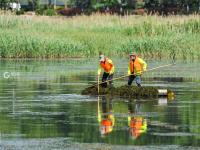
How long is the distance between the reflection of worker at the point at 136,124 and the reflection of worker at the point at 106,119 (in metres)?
0.48

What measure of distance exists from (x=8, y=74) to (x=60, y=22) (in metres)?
17.3

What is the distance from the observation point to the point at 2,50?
157ft

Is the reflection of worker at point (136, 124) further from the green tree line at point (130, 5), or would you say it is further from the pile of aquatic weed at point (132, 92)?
the green tree line at point (130, 5)

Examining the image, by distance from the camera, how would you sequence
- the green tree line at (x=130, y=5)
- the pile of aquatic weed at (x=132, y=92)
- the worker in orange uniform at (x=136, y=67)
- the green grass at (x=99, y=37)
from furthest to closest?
the green tree line at (x=130, y=5), the green grass at (x=99, y=37), the worker in orange uniform at (x=136, y=67), the pile of aquatic weed at (x=132, y=92)

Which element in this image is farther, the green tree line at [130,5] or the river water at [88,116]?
the green tree line at [130,5]

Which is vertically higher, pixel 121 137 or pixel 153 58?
pixel 121 137

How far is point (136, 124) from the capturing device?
21.8m

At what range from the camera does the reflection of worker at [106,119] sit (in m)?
20.9

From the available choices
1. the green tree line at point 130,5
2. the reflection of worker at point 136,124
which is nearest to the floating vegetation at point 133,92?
the reflection of worker at point 136,124

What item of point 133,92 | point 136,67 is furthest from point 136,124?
point 136,67

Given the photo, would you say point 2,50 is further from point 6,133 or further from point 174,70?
point 6,133

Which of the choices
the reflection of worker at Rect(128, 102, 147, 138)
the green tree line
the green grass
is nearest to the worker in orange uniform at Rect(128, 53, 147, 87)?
the reflection of worker at Rect(128, 102, 147, 138)

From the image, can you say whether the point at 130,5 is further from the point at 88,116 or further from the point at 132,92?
the point at 88,116

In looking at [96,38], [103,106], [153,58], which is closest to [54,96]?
[103,106]
